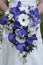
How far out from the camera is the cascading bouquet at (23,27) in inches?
51.3

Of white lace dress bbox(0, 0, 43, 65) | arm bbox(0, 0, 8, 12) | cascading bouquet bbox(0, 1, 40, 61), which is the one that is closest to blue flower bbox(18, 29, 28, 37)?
cascading bouquet bbox(0, 1, 40, 61)

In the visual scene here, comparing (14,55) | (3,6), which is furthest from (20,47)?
(3,6)

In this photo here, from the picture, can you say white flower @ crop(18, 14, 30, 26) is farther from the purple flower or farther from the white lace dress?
the white lace dress

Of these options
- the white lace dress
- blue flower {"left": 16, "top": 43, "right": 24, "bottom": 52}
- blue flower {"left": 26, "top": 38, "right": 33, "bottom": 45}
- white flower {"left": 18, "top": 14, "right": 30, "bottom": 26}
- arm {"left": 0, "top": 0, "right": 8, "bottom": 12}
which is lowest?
the white lace dress

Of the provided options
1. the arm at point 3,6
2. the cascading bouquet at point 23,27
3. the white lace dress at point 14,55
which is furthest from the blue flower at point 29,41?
the arm at point 3,6

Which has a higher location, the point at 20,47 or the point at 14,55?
the point at 20,47

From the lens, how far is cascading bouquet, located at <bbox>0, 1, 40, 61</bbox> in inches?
51.3

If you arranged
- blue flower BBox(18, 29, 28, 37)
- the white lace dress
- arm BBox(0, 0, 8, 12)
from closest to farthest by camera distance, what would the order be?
1. blue flower BBox(18, 29, 28, 37)
2. the white lace dress
3. arm BBox(0, 0, 8, 12)

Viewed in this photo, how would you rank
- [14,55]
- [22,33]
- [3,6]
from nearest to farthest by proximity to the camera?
[22,33] → [14,55] → [3,6]

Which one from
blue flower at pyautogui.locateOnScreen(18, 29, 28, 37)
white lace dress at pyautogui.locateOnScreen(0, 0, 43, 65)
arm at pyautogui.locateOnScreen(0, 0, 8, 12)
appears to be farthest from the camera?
arm at pyautogui.locateOnScreen(0, 0, 8, 12)

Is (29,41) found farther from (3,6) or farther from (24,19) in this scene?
(3,6)

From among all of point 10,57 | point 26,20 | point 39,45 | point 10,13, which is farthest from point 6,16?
point 39,45

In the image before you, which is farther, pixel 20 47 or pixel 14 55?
pixel 14 55

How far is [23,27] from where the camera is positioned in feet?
4.28
